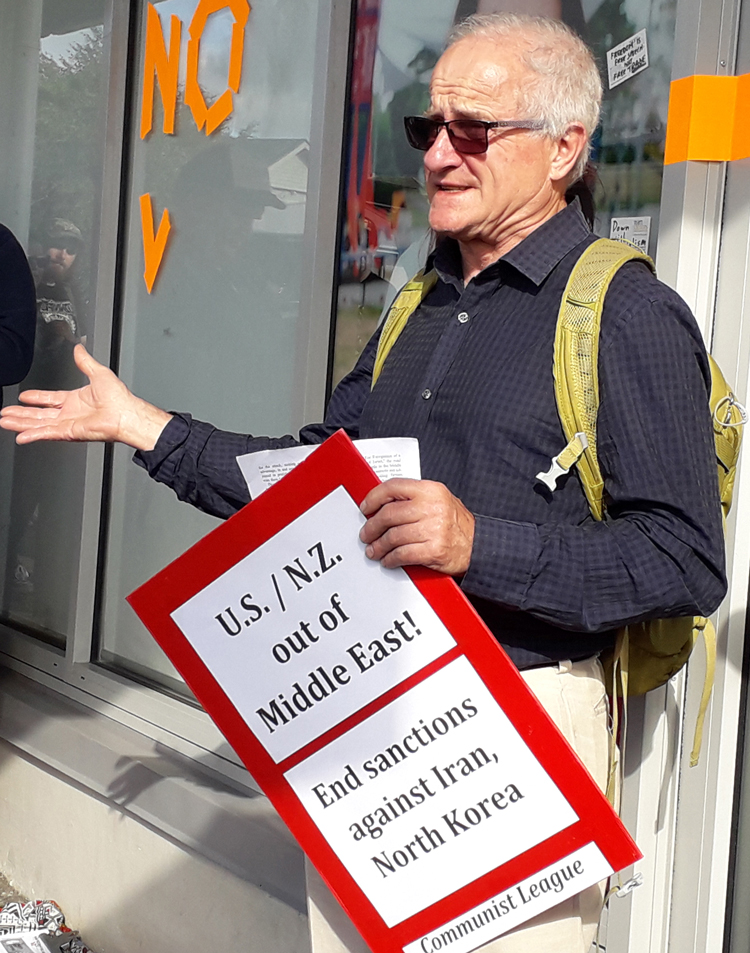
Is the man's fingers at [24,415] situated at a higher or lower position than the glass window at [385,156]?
lower

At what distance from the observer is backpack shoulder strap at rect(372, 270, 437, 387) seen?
1.94m

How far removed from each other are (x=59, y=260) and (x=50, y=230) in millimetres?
140

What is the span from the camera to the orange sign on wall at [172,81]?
338 cm

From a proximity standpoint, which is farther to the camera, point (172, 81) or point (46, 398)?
point (172, 81)

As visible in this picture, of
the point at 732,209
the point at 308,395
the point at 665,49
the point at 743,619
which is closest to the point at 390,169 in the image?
the point at 308,395

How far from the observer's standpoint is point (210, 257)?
3.52 meters

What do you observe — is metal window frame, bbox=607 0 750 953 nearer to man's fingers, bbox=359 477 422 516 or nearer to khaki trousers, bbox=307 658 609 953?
khaki trousers, bbox=307 658 609 953

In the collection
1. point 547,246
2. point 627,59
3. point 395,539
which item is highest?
point 627,59

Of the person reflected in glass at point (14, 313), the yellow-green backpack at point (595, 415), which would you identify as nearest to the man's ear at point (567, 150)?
the yellow-green backpack at point (595, 415)

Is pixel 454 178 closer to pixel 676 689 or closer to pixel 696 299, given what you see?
pixel 696 299

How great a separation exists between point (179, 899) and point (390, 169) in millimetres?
2027

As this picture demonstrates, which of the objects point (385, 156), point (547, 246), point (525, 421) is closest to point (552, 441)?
point (525, 421)

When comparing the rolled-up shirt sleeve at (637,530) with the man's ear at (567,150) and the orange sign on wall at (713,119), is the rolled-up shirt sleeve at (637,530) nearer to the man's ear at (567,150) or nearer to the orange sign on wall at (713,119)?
the man's ear at (567,150)

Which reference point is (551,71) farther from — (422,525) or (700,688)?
(700,688)
